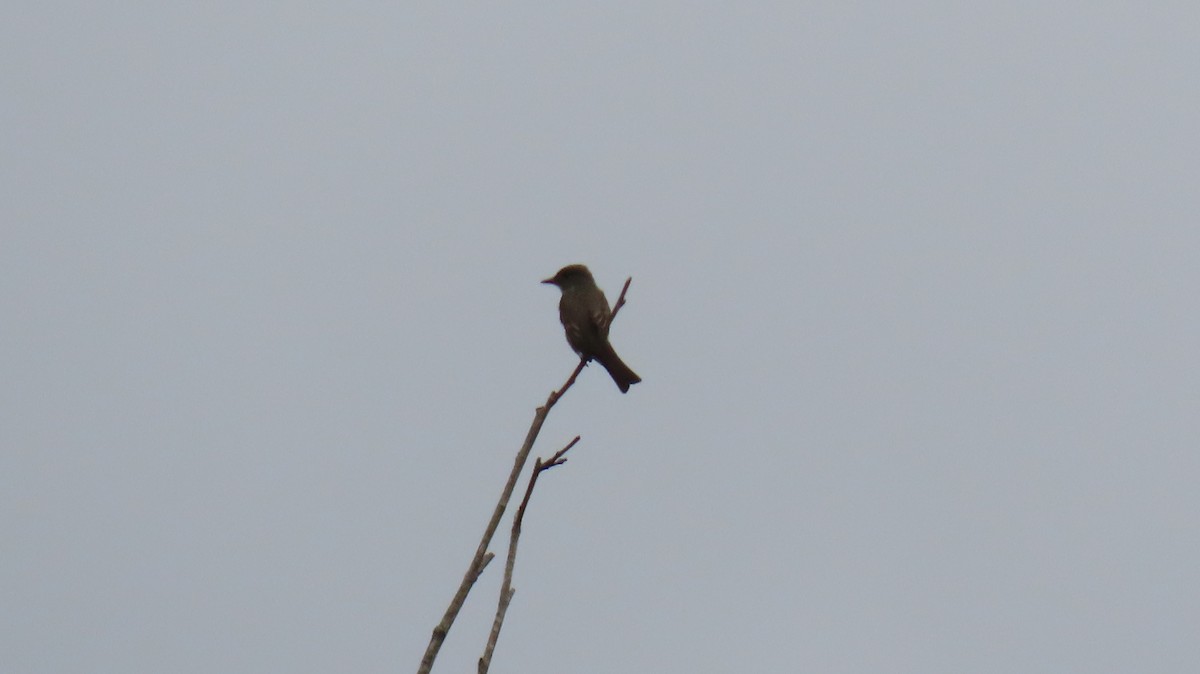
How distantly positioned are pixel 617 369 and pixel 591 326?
0.48 meters

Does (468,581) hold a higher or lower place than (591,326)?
lower

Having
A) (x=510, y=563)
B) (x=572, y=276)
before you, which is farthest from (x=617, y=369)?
(x=510, y=563)

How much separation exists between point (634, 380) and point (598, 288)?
1.01 meters

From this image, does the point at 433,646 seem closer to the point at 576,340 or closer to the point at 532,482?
the point at 532,482

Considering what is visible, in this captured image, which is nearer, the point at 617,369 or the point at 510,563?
the point at 510,563

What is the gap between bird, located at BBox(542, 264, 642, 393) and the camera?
11086 millimetres

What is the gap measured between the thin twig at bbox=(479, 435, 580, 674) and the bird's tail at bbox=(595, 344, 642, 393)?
597 centimetres

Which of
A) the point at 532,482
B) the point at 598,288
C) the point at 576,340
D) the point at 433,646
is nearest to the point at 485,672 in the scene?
the point at 433,646

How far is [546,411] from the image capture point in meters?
5.22

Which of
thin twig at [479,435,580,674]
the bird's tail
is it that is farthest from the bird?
thin twig at [479,435,580,674]

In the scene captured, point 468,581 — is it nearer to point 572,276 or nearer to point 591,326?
point 591,326

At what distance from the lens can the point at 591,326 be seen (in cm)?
1113

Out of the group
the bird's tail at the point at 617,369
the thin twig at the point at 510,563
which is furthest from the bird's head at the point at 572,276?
the thin twig at the point at 510,563

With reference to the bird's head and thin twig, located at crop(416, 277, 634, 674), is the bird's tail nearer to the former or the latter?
the bird's head
